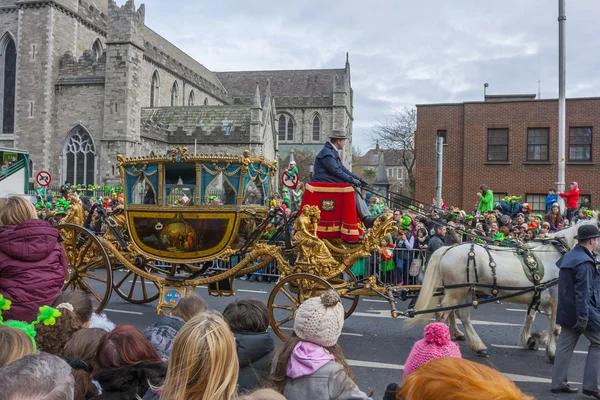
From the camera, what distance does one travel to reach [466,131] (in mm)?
23359

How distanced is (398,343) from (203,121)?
111 feet

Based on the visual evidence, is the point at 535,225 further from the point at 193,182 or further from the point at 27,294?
the point at 27,294

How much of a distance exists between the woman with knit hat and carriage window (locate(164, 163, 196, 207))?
16.5ft

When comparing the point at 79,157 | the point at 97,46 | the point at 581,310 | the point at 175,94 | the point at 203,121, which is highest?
the point at 97,46

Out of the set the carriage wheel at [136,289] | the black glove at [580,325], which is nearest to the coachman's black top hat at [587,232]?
the black glove at [580,325]

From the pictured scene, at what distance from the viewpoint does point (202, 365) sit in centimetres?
221

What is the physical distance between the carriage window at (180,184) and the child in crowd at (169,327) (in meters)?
3.54

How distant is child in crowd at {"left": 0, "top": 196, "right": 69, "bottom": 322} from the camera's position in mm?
4727

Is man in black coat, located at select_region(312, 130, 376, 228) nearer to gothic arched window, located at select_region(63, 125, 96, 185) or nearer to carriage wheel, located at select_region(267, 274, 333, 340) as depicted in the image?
carriage wheel, located at select_region(267, 274, 333, 340)

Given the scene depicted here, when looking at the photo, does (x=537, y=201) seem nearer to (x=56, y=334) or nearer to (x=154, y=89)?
(x=56, y=334)

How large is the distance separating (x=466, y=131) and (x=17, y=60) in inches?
1051

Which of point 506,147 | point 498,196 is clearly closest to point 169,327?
point 498,196

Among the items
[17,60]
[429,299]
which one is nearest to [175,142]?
[17,60]

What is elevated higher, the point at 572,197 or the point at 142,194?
the point at 572,197
